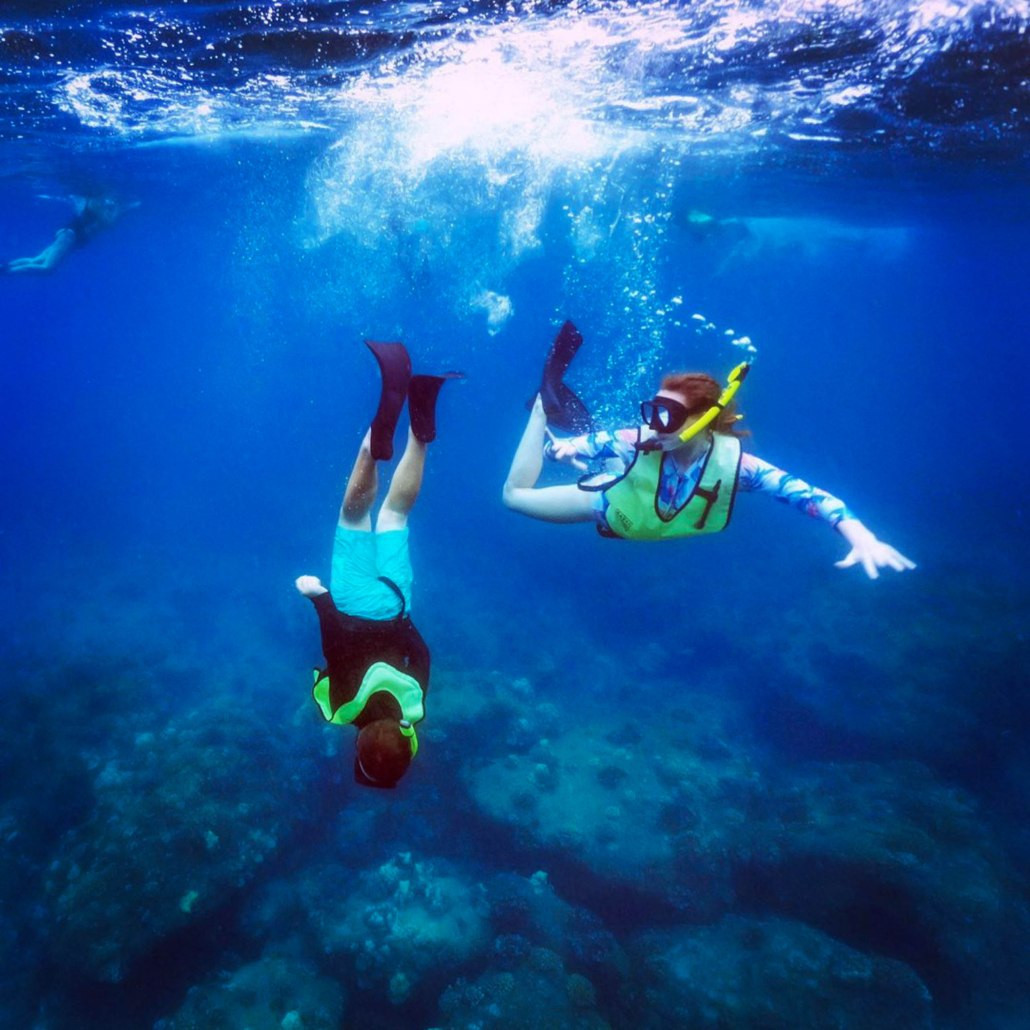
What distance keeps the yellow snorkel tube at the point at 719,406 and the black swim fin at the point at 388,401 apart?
2268mm

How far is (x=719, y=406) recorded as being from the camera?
411 centimetres

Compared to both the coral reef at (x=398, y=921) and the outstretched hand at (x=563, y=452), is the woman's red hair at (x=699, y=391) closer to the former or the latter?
the outstretched hand at (x=563, y=452)

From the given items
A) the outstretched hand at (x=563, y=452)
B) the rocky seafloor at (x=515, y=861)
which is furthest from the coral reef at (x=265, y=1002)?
the outstretched hand at (x=563, y=452)

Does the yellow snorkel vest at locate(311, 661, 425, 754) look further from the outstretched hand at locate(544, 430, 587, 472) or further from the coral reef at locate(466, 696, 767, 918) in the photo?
the coral reef at locate(466, 696, 767, 918)

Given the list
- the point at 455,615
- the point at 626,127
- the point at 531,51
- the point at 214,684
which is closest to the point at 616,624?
the point at 455,615

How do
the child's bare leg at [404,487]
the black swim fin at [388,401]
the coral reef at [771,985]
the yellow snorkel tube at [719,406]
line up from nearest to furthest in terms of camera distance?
1. the yellow snorkel tube at [719,406]
2. the black swim fin at [388,401]
3. the child's bare leg at [404,487]
4. the coral reef at [771,985]

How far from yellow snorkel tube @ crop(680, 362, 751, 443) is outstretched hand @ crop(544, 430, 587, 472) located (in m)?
1.17

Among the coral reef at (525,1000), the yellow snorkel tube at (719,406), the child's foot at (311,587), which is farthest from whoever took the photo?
the coral reef at (525,1000)

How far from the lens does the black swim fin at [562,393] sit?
6176mm

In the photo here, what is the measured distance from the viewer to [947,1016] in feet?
29.3

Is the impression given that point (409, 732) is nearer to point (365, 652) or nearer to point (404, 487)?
point (365, 652)

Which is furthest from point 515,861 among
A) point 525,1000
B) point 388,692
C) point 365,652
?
point 388,692

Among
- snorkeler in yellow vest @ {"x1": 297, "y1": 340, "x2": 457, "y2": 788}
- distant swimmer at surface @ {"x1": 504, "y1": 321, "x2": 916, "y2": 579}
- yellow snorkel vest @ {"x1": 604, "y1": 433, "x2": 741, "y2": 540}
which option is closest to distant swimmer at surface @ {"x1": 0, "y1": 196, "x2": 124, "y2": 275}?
snorkeler in yellow vest @ {"x1": 297, "y1": 340, "x2": 457, "y2": 788}

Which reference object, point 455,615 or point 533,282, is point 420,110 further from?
point 533,282
